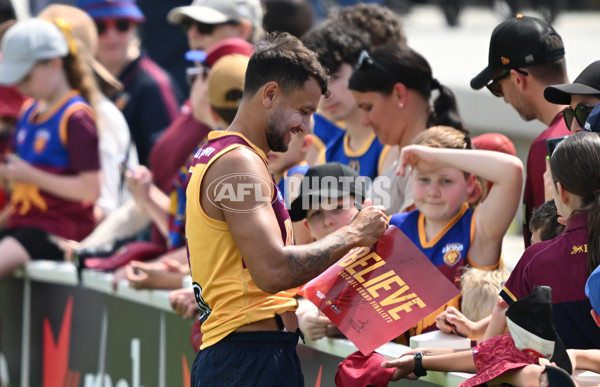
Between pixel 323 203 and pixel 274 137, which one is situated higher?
pixel 274 137

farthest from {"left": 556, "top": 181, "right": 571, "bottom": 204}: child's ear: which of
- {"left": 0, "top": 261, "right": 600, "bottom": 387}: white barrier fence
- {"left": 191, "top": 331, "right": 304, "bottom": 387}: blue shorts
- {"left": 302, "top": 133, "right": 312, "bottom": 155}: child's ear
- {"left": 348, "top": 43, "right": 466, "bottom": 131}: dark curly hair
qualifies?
{"left": 302, "top": 133, "right": 312, "bottom": 155}: child's ear

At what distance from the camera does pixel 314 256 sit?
3.87 m

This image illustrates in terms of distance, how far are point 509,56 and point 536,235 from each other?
940mm

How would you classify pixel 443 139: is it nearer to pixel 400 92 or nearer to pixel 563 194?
pixel 400 92

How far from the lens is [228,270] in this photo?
12.9 ft

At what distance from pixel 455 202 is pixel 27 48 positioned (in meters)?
3.62

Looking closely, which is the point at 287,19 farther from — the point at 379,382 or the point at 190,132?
the point at 379,382

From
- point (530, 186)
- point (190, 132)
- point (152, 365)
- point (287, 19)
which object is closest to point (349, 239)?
point (530, 186)

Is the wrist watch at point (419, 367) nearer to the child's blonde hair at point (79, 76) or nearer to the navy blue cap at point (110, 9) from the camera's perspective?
the child's blonde hair at point (79, 76)

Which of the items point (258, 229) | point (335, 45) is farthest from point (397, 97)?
point (258, 229)

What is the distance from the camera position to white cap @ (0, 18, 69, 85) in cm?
717

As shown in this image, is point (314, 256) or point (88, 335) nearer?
Answer: point (314, 256)

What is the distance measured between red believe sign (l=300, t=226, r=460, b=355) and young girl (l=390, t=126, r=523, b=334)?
40cm

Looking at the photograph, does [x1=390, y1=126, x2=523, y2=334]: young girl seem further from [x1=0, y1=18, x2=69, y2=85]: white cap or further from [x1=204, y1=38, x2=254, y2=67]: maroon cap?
[x1=0, y1=18, x2=69, y2=85]: white cap
